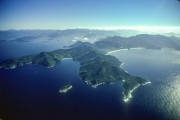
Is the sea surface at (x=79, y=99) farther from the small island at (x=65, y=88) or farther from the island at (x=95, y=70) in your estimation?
the island at (x=95, y=70)

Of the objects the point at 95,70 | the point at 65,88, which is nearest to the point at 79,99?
the point at 65,88

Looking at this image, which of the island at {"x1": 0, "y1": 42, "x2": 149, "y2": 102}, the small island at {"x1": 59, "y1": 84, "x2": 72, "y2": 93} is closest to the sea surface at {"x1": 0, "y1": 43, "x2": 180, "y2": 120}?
the small island at {"x1": 59, "y1": 84, "x2": 72, "y2": 93}

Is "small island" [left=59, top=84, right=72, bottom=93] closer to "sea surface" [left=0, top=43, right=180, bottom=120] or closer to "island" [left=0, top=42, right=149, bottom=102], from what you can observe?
"island" [left=0, top=42, right=149, bottom=102]

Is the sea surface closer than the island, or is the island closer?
the sea surface

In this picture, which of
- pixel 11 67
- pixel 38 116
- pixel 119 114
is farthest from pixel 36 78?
pixel 119 114

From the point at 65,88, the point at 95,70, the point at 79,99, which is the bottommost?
the point at 95,70

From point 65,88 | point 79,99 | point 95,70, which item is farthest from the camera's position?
point 95,70

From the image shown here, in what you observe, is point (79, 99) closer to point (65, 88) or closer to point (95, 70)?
point (65, 88)

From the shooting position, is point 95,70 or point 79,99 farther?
point 95,70

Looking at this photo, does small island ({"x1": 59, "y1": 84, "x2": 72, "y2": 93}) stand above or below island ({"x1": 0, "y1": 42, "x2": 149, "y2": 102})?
above

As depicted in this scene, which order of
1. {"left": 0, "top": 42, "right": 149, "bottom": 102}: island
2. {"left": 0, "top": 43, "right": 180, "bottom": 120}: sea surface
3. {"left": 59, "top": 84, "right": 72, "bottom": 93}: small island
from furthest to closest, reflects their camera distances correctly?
{"left": 0, "top": 42, "right": 149, "bottom": 102}: island → {"left": 59, "top": 84, "right": 72, "bottom": 93}: small island → {"left": 0, "top": 43, "right": 180, "bottom": 120}: sea surface

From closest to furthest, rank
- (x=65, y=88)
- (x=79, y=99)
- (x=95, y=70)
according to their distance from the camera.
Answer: (x=79, y=99) → (x=65, y=88) → (x=95, y=70)

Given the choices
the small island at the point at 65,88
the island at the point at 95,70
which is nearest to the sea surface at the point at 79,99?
the small island at the point at 65,88
